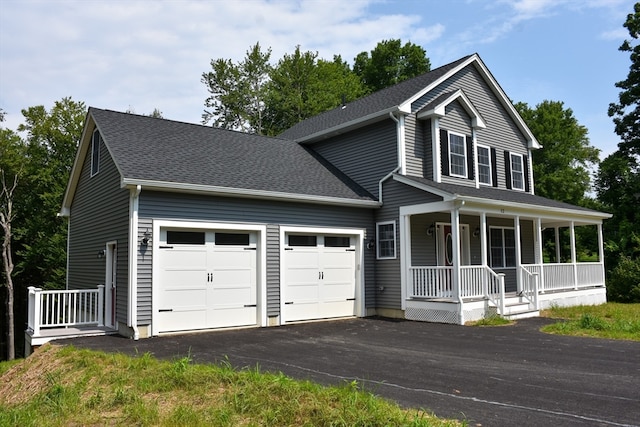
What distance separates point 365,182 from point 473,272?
437cm

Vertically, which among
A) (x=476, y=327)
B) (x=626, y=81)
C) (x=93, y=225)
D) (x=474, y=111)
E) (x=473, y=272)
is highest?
(x=626, y=81)

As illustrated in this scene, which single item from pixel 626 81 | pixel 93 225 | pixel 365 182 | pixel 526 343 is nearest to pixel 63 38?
pixel 93 225

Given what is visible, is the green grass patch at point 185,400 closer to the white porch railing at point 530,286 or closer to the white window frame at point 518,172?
the white porch railing at point 530,286

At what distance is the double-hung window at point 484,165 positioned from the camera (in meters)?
16.4

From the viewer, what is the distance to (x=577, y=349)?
8672mm

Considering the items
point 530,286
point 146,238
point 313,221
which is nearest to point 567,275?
point 530,286

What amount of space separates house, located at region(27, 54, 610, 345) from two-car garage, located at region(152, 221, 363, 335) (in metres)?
0.03

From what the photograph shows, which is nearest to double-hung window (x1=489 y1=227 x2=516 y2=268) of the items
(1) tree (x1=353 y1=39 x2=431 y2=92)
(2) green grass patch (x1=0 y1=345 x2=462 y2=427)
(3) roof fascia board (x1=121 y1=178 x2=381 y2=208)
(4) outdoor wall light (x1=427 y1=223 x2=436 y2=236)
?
(4) outdoor wall light (x1=427 y1=223 x2=436 y2=236)

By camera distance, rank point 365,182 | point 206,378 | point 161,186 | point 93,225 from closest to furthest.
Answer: point 206,378
point 161,186
point 93,225
point 365,182

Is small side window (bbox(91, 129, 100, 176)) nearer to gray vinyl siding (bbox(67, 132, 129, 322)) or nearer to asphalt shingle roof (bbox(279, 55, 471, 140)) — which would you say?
gray vinyl siding (bbox(67, 132, 129, 322))

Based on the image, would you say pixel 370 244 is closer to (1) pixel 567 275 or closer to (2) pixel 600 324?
(2) pixel 600 324

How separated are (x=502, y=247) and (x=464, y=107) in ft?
16.7

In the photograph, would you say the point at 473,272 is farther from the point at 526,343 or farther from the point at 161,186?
the point at 161,186

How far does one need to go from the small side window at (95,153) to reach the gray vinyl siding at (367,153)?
722cm
